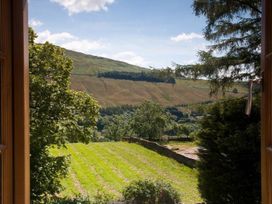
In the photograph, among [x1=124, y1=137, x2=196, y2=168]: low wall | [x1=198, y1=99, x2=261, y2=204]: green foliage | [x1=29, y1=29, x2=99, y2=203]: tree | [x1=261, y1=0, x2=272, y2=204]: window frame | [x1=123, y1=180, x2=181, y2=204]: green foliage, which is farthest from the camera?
[x1=124, y1=137, x2=196, y2=168]: low wall

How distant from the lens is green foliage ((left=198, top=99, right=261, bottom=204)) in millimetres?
3666

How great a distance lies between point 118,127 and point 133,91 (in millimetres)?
635

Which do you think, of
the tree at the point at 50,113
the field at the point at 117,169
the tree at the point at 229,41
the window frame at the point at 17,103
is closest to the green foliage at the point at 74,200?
the tree at the point at 50,113

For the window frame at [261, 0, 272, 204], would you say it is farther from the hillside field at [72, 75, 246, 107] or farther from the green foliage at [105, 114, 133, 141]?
the green foliage at [105, 114, 133, 141]

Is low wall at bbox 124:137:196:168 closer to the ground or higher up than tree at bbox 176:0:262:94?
closer to the ground

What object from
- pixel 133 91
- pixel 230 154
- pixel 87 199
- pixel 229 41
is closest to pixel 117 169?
pixel 87 199

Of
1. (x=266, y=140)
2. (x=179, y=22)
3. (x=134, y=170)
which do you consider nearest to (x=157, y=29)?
(x=179, y=22)

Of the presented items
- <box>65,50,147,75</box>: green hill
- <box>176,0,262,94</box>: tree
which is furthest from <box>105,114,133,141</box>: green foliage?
<box>176,0,262,94</box>: tree

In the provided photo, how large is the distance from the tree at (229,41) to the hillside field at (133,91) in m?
0.55

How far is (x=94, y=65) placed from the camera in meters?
5.82

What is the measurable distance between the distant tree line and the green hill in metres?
0.08

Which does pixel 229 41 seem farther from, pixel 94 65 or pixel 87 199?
pixel 87 199

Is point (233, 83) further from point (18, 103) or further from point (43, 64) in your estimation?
point (18, 103)

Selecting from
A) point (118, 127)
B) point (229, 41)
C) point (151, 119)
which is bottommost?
point (118, 127)
